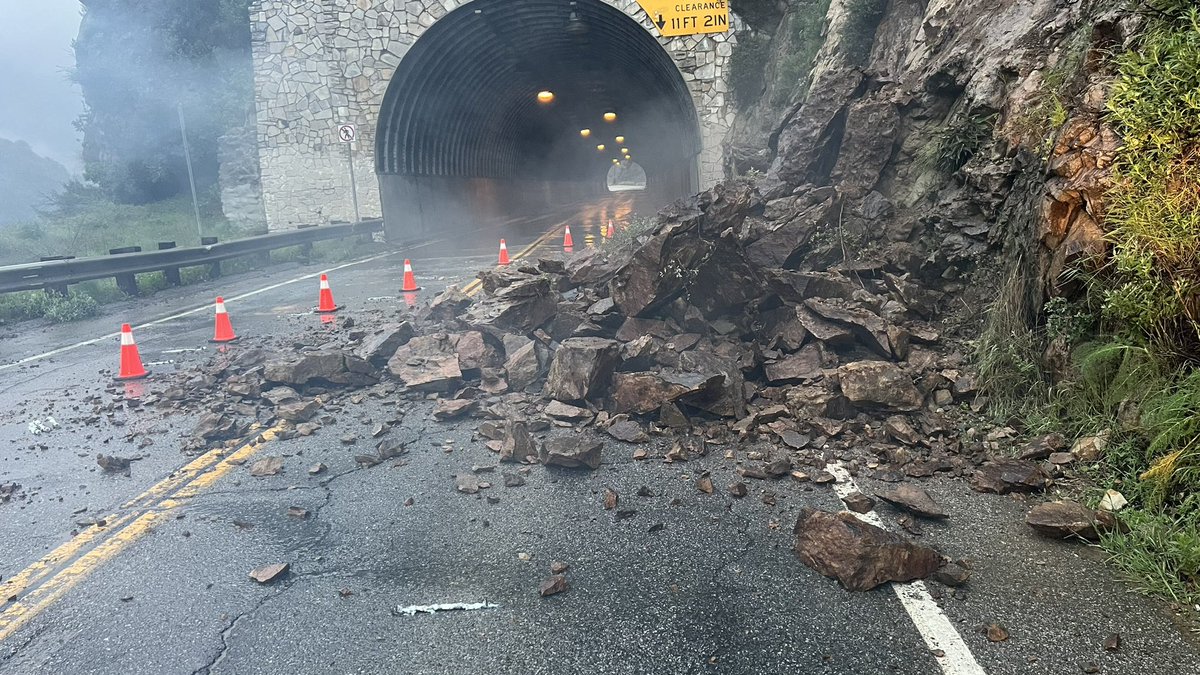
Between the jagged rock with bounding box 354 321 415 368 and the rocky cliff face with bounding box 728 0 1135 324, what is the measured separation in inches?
167

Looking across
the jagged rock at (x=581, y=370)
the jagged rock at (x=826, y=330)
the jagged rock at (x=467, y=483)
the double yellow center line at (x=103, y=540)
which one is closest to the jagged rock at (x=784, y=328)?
the jagged rock at (x=826, y=330)

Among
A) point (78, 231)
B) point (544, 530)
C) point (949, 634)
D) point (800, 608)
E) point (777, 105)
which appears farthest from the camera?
point (78, 231)

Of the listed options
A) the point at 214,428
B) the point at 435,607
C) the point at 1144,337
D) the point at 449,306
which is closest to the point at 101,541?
the point at 214,428

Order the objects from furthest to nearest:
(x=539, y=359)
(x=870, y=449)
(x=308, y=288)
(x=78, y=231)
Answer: (x=78, y=231), (x=308, y=288), (x=539, y=359), (x=870, y=449)

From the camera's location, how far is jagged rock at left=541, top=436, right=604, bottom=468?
463 cm

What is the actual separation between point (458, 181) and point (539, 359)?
81.2 feet

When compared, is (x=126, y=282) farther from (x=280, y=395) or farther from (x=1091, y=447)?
(x=1091, y=447)

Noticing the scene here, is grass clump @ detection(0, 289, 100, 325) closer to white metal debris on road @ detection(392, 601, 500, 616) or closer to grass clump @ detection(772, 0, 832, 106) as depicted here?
white metal debris on road @ detection(392, 601, 500, 616)

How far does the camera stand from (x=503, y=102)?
102 feet

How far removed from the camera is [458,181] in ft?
97.2

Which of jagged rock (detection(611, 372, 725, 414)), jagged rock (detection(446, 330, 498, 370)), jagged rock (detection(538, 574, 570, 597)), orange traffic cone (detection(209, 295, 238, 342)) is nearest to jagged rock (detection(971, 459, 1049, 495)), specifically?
jagged rock (detection(611, 372, 725, 414))

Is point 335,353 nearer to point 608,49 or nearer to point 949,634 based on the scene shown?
point 949,634

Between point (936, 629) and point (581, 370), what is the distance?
132 inches

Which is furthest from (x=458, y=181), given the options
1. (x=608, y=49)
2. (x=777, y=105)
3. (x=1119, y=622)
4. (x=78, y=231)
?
(x=1119, y=622)
